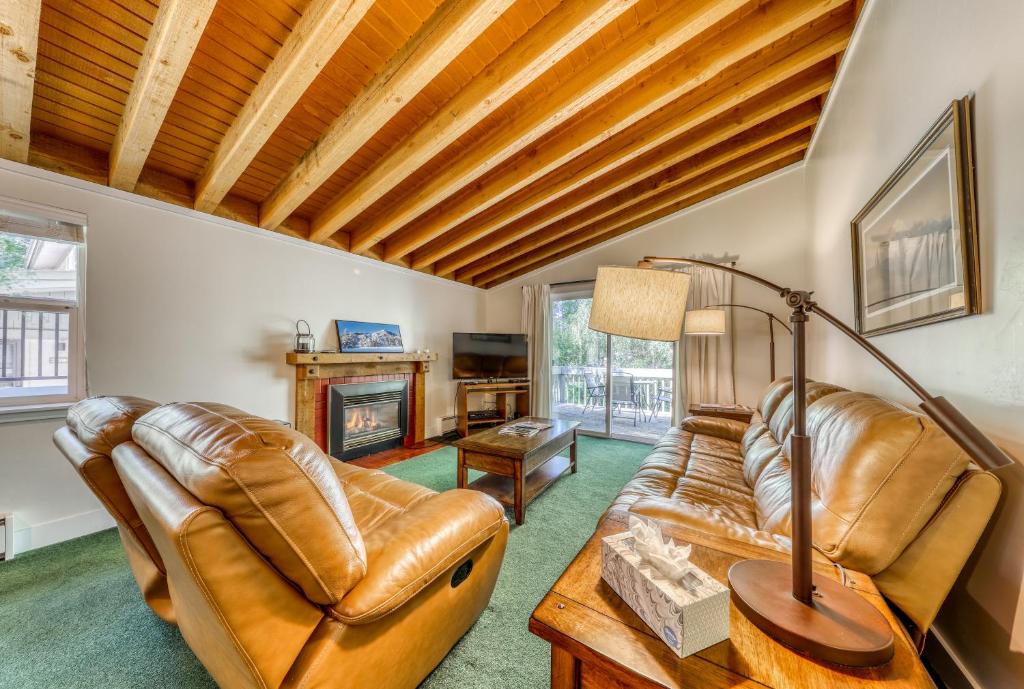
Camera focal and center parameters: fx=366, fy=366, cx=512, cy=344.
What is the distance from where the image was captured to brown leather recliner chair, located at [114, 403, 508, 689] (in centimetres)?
70

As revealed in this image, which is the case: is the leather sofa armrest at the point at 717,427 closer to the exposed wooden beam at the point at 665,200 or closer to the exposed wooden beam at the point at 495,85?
the exposed wooden beam at the point at 665,200

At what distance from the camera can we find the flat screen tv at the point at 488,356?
4758mm

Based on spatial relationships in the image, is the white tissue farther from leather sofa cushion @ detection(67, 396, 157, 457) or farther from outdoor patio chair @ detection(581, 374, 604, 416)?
outdoor patio chair @ detection(581, 374, 604, 416)

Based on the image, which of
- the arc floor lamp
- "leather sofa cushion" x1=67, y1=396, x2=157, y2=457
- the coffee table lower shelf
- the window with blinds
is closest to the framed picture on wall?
the arc floor lamp

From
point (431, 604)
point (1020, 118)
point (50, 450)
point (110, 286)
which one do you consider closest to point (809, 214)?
point (1020, 118)

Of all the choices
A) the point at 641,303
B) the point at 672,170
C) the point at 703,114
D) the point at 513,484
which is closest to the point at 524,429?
the point at 513,484

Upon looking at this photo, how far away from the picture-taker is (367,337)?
3871mm

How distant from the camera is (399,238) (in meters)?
3.86

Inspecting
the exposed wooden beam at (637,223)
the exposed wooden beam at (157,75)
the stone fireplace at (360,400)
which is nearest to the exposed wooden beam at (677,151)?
the exposed wooden beam at (637,223)

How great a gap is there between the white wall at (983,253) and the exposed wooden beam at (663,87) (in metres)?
0.44

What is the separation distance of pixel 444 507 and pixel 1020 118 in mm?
1966

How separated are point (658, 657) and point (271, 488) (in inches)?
31.3

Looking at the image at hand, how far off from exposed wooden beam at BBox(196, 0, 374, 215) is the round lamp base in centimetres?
219

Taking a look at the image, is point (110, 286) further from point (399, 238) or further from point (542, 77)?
point (542, 77)
